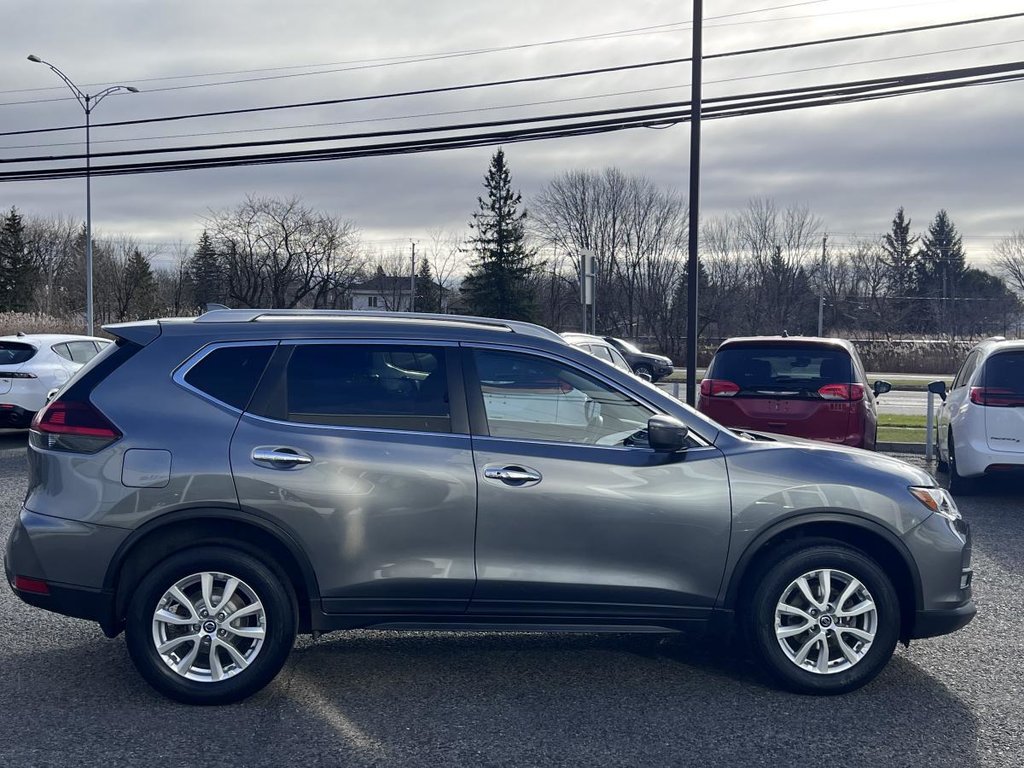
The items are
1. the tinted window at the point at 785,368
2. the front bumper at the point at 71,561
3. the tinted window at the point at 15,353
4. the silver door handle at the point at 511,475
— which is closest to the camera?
the front bumper at the point at 71,561

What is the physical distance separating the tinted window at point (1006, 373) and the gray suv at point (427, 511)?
20.0 feet

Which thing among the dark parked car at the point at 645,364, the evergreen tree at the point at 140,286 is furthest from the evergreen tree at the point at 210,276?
the dark parked car at the point at 645,364

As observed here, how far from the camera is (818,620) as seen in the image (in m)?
4.84

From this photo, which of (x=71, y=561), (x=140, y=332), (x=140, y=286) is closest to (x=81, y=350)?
(x=140, y=332)

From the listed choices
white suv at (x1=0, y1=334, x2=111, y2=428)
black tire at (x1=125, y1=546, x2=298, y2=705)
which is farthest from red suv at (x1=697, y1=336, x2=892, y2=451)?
white suv at (x1=0, y1=334, x2=111, y2=428)

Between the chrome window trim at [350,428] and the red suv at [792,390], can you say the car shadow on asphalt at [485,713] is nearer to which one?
the chrome window trim at [350,428]

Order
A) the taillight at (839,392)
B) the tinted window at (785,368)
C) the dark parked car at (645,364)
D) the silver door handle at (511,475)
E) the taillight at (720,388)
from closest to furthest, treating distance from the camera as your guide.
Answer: the silver door handle at (511,475) → the taillight at (839,392) → the tinted window at (785,368) → the taillight at (720,388) → the dark parked car at (645,364)

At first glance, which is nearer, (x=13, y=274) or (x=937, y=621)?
(x=937, y=621)

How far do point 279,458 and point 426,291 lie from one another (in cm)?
6979

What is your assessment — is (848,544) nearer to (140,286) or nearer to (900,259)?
(140,286)

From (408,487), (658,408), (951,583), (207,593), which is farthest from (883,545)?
(207,593)

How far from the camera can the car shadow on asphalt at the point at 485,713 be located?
4.10 m

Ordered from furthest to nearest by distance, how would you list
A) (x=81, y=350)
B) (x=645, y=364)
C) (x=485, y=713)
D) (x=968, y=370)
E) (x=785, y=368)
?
(x=645, y=364)
(x=81, y=350)
(x=968, y=370)
(x=785, y=368)
(x=485, y=713)

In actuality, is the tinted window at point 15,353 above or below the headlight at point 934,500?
above
